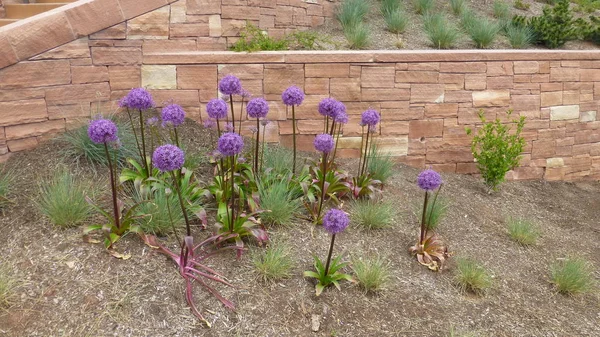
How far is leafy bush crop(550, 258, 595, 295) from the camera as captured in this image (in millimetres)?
3742

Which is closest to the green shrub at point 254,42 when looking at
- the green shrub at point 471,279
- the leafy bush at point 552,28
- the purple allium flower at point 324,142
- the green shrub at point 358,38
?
the green shrub at point 358,38

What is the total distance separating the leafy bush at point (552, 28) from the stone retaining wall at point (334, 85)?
68 cm

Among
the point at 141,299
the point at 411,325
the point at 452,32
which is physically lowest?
the point at 411,325

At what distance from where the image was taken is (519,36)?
21.4ft

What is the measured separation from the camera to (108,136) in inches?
115

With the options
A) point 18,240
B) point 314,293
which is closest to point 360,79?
point 314,293

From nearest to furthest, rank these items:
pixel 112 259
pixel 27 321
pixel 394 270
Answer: pixel 27 321, pixel 112 259, pixel 394 270

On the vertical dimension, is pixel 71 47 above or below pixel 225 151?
above

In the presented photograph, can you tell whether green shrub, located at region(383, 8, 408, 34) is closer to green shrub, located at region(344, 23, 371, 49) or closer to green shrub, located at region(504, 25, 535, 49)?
green shrub, located at region(344, 23, 371, 49)

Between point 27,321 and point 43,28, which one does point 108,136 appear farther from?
point 43,28

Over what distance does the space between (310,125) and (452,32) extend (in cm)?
234

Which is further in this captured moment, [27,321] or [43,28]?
[43,28]

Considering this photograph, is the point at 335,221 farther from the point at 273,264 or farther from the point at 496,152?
the point at 496,152

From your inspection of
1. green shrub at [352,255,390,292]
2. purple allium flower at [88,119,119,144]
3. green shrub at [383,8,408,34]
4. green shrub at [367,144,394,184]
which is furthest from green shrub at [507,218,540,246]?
purple allium flower at [88,119,119,144]
